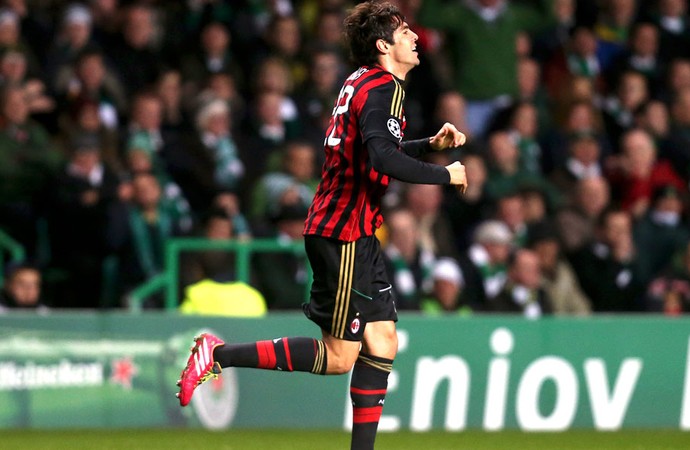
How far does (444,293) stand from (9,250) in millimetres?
3402

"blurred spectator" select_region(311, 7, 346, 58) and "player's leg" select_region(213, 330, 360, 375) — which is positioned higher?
"blurred spectator" select_region(311, 7, 346, 58)

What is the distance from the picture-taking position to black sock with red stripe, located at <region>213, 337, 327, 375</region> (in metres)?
6.66

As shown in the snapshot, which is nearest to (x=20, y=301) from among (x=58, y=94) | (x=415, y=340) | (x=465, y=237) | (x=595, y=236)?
(x=58, y=94)

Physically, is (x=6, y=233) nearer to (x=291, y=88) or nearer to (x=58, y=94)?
(x=58, y=94)

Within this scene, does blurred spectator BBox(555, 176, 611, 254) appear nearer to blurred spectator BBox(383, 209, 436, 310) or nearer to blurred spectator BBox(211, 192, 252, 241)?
blurred spectator BBox(383, 209, 436, 310)

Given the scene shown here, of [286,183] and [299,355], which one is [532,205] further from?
[299,355]

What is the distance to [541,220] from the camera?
41.7 feet

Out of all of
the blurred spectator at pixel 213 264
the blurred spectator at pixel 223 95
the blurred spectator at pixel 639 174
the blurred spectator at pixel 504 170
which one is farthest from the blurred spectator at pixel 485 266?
the blurred spectator at pixel 223 95

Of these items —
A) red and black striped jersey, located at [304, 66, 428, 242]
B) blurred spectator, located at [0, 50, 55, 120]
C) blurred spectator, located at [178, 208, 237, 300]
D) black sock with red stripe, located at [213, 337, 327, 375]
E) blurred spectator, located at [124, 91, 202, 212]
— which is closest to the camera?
red and black striped jersey, located at [304, 66, 428, 242]

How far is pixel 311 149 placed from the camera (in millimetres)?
12078

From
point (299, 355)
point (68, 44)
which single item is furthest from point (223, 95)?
point (299, 355)

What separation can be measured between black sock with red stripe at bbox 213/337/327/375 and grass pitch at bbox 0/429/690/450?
2.12 m

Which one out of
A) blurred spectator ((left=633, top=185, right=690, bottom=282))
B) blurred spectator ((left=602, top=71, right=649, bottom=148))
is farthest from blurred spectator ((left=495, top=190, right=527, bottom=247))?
blurred spectator ((left=602, top=71, right=649, bottom=148))

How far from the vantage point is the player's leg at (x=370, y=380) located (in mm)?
6617
